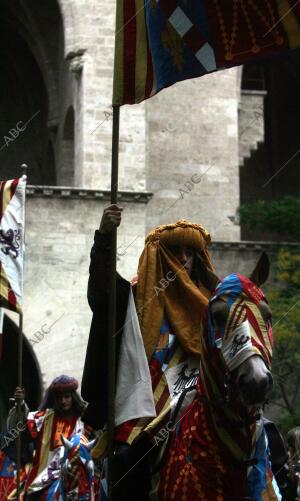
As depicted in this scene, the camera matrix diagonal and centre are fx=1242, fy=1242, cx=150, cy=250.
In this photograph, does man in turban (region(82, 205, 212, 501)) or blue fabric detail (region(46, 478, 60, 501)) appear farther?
blue fabric detail (region(46, 478, 60, 501))

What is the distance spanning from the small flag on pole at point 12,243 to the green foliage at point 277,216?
13.1 meters

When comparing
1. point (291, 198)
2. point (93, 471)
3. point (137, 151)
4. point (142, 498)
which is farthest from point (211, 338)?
point (291, 198)

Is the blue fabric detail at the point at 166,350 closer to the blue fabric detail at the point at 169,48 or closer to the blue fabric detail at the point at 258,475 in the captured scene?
the blue fabric detail at the point at 258,475

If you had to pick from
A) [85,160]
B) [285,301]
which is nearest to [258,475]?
[85,160]

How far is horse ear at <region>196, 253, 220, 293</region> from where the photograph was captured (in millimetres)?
6719

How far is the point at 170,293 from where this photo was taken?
646cm

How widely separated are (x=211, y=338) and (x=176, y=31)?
65.3 inches

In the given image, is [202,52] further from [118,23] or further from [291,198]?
[291,198]

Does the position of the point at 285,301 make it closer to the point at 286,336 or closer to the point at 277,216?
the point at 286,336

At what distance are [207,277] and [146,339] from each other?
61 centimetres

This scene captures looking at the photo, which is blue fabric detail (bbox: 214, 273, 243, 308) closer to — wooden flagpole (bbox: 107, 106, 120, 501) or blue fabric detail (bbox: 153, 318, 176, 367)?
wooden flagpole (bbox: 107, 106, 120, 501)

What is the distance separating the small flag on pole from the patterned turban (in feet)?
20.5

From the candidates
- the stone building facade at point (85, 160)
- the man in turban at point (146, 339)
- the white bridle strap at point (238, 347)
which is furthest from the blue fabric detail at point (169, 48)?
the stone building facade at point (85, 160)

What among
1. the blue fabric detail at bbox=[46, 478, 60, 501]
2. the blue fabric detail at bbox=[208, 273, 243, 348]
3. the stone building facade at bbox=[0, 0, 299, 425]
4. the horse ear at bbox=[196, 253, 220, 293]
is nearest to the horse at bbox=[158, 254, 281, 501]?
the blue fabric detail at bbox=[208, 273, 243, 348]
